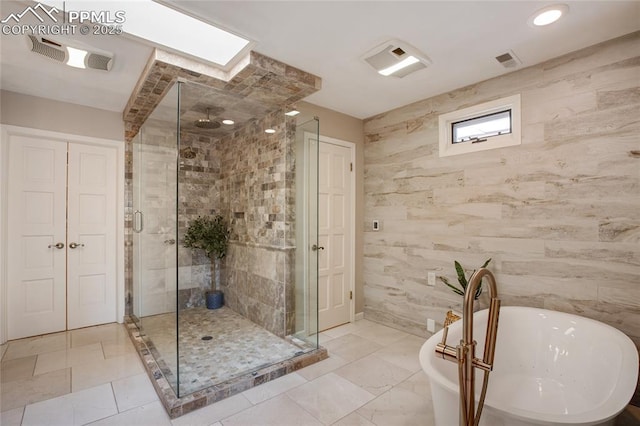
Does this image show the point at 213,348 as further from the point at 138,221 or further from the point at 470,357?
the point at 470,357

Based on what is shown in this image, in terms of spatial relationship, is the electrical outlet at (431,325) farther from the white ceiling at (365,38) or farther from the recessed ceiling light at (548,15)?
the recessed ceiling light at (548,15)

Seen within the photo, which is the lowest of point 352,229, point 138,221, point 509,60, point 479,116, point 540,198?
point 352,229

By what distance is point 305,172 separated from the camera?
3.20 meters

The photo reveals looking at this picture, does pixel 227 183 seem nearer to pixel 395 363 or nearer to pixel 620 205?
pixel 395 363

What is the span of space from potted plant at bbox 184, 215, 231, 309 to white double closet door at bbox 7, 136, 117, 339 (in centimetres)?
93

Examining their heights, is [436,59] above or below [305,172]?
above

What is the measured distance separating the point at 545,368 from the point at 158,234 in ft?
10.8

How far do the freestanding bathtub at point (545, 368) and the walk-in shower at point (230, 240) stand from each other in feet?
4.74

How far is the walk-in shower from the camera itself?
2523 millimetres

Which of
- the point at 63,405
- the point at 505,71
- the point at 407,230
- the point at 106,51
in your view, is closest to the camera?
the point at 63,405

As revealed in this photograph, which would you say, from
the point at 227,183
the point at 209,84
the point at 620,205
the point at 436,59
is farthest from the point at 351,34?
the point at 227,183

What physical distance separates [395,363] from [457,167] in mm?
1986

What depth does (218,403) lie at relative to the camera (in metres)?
2.14

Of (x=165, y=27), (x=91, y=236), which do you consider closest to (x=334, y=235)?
(x=165, y=27)
